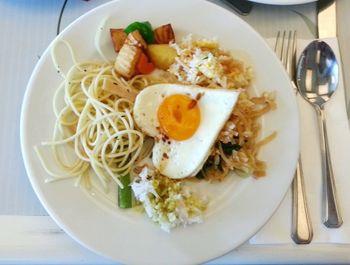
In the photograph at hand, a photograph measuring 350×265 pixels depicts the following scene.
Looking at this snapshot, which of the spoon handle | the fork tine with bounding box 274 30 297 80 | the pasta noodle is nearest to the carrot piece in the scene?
the pasta noodle

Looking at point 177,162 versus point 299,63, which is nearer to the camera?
point 177,162

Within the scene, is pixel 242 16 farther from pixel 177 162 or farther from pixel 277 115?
pixel 177 162

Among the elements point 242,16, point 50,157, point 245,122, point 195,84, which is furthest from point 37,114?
point 242,16

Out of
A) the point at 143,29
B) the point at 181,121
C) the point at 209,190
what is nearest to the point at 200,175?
the point at 209,190

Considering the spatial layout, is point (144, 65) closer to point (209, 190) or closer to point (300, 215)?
point (209, 190)

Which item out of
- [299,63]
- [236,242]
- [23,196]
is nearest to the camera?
[236,242]

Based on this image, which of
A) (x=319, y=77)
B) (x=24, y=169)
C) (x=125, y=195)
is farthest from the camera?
(x=319, y=77)
